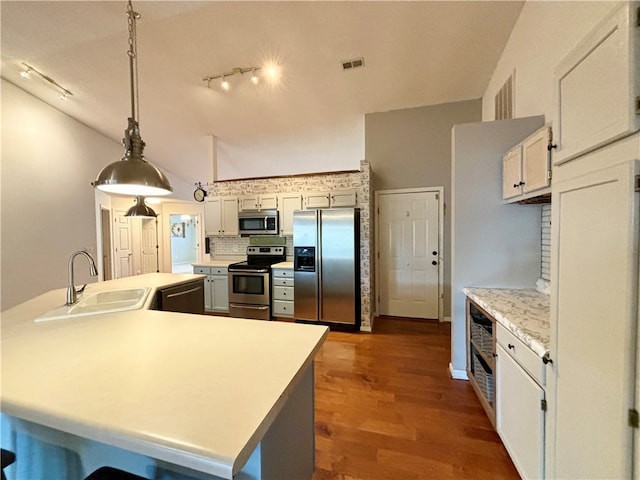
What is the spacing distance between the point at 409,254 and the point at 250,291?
2.64 m

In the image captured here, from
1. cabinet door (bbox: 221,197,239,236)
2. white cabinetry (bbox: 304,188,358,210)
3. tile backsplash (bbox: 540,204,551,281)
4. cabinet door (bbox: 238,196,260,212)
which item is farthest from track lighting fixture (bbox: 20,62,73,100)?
tile backsplash (bbox: 540,204,551,281)

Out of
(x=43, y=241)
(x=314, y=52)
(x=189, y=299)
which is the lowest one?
(x=189, y=299)

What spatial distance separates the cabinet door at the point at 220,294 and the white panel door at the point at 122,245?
3.69 m

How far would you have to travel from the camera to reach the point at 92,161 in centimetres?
516

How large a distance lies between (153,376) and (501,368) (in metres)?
1.92

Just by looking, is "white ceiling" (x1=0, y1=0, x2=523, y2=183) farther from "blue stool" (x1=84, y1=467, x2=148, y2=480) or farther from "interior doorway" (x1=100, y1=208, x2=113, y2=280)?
"blue stool" (x1=84, y1=467, x2=148, y2=480)

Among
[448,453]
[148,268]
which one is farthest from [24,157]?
[448,453]

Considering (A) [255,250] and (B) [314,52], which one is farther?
(A) [255,250]

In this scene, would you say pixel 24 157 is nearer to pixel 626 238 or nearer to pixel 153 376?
pixel 153 376

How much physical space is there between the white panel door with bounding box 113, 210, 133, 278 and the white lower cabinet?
7.90m

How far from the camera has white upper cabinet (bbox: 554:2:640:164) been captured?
0.75 meters

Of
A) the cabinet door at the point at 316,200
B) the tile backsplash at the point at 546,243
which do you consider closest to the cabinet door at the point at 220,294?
the cabinet door at the point at 316,200

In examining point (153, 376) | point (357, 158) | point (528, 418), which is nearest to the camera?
point (153, 376)

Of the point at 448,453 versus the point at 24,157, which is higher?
the point at 24,157
